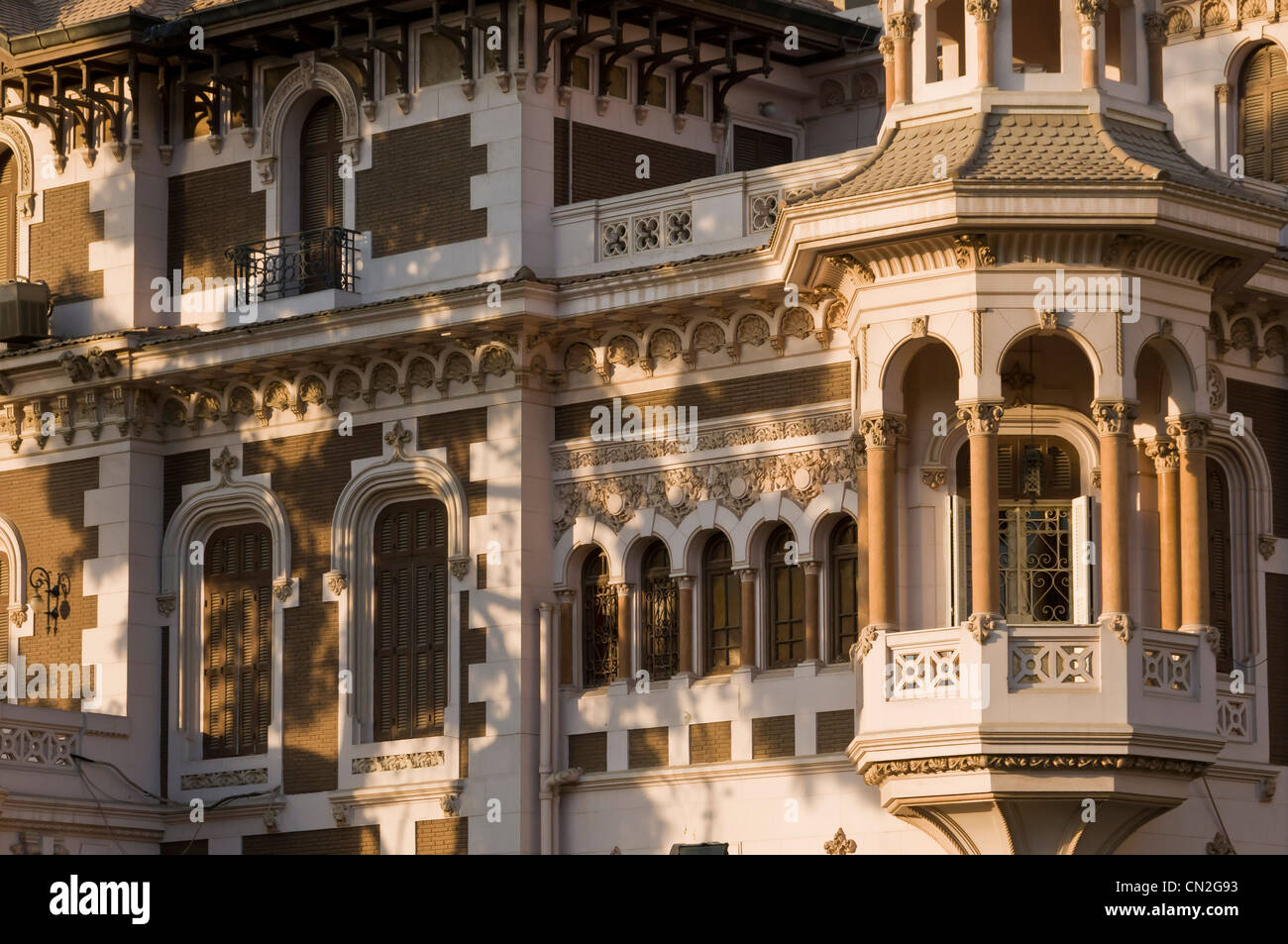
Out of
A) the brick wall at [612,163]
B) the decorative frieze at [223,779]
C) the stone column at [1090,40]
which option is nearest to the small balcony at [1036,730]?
the stone column at [1090,40]

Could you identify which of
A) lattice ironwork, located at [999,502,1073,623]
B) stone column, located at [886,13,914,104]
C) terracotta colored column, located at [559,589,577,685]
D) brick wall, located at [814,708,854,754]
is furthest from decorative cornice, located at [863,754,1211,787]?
stone column, located at [886,13,914,104]

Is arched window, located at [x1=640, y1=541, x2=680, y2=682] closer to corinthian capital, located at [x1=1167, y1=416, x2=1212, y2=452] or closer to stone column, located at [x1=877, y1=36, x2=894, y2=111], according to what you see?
stone column, located at [x1=877, y1=36, x2=894, y2=111]

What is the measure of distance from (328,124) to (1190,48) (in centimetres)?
978

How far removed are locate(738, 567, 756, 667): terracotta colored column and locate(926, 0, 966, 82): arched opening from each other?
5.41m

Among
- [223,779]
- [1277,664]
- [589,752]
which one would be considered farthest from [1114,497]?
[223,779]

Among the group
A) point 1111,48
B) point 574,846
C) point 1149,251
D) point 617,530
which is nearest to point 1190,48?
point 1111,48

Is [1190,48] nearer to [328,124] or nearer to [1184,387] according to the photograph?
[1184,387]

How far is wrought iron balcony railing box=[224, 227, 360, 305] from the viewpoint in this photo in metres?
35.0

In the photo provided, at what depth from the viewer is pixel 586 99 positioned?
34344 mm

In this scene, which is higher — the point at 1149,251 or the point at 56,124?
the point at 56,124

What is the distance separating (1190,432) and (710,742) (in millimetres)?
5886

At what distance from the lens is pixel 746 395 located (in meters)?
32.2

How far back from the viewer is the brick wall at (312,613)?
1361 inches
